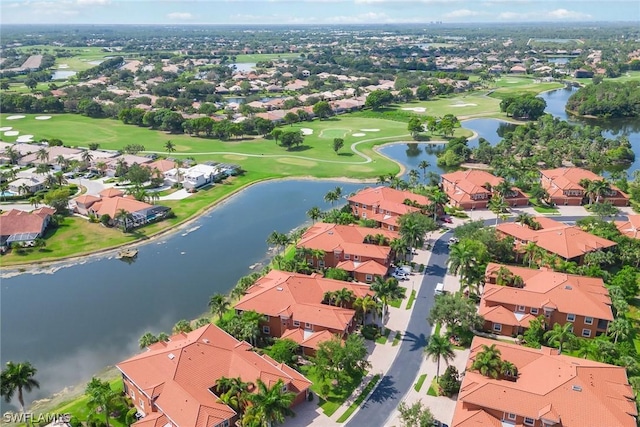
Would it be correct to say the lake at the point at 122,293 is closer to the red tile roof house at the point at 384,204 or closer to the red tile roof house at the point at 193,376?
the red tile roof house at the point at 193,376

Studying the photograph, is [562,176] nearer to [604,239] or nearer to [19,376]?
[604,239]

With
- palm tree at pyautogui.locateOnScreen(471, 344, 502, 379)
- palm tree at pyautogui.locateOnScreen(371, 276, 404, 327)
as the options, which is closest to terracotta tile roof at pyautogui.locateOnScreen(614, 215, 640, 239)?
palm tree at pyautogui.locateOnScreen(371, 276, 404, 327)

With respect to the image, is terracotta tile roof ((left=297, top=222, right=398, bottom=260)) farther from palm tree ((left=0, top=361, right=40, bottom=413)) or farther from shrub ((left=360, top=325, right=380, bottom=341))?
palm tree ((left=0, top=361, right=40, bottom=413))

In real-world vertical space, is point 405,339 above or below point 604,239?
below

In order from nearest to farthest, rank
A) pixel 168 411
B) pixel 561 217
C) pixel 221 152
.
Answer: pixel 168 411 < pixel 561 217 < pixel 221 152

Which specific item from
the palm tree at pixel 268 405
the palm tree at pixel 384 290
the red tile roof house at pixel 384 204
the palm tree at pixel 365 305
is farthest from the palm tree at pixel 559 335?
the red tile roof house at pixel 384 204

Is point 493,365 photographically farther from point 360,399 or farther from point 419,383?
point 360,399

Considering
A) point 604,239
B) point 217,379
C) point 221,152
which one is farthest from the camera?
point 221,152

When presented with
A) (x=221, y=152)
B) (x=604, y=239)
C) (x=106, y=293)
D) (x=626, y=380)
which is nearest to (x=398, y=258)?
(x=604, y=239)

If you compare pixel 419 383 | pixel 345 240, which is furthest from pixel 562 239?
pixel 419 383
